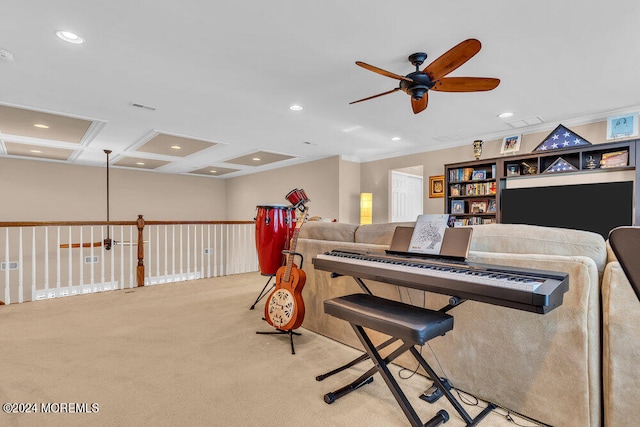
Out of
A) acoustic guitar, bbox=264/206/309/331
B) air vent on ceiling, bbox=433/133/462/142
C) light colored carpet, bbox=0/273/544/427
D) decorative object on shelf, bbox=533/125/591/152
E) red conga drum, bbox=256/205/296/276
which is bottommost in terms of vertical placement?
light colored carpet, bbox=0/273/544/427

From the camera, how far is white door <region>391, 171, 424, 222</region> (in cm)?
608

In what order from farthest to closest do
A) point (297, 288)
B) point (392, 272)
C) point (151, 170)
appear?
point (151, 170) → point (297, 288) → point (392, 272)

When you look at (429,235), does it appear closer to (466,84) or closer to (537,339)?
(537,339)

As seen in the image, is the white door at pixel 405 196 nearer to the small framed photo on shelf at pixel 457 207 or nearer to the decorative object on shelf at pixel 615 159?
the small framed photo on shelf at pixel 457 207

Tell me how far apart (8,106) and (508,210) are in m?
6.27

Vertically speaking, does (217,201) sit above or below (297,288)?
above

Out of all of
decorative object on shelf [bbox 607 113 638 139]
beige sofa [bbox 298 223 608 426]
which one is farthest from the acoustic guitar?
decorative object on shelf [bbox 607 113 638 139]

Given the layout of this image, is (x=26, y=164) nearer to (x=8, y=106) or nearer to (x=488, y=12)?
(x=8, y=106)

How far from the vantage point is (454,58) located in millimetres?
2027

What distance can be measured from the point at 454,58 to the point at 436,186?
350 centimetres

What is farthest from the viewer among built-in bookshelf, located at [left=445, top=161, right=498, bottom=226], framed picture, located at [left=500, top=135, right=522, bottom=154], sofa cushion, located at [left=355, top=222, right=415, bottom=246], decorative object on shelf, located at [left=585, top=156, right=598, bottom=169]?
built-in bookshelf, located at [left=445, top=161, right=498, bottom=226]

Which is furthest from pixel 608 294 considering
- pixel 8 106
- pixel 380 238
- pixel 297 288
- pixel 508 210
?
pixel 8 106

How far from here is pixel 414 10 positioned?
1903 mm

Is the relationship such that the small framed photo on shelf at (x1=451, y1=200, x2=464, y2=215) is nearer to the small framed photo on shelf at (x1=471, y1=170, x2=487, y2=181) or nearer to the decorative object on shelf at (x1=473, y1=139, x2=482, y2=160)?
the small framed photo on shelf at (x1=471, y1=170, x2=487, y2=181)
